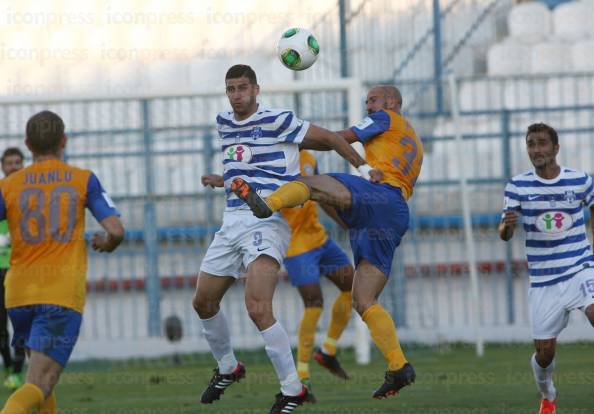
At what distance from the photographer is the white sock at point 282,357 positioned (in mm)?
7910

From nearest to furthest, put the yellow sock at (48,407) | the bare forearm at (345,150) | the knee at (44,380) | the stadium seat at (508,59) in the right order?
the knee at (44,380) → the yellow sock at (48,407) → the bare forearm at (345,150) → the stadium seat at (508,59)

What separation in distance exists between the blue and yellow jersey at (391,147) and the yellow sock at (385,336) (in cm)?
91

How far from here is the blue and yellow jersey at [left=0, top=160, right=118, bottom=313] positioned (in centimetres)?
642

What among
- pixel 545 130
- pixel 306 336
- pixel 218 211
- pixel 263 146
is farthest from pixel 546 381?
pixel 218 211

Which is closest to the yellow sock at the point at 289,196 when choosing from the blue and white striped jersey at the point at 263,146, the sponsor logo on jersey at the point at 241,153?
the blue and white striped jersey at the point at 263,146

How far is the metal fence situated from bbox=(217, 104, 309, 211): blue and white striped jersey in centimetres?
512

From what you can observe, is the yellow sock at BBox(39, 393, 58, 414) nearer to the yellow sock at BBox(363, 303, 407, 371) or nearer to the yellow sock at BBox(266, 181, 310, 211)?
the yellow sock at BBox(266, 181, 310, 211)

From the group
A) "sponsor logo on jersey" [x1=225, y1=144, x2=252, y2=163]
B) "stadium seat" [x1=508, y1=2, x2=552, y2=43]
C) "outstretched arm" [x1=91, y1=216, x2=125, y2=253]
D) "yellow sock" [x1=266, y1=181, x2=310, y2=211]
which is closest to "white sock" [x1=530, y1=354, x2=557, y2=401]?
"yellow sock" [x1=266, y1=181, x2=310, y2=211]

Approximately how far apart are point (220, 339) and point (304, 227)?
2717 millimetres

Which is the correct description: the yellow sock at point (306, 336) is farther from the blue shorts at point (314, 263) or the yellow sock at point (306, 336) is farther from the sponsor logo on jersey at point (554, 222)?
the sponsor logo on jersey at point (554, 222)

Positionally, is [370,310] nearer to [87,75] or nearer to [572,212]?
[572,212]

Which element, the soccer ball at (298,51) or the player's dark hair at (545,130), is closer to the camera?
the player's dark hair at (545,130)

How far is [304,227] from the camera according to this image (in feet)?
36.3

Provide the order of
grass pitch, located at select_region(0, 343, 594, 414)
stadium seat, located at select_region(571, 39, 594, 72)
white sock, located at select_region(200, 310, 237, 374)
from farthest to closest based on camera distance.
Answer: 1. stadium seat, located at select_region(571, 39, 594, 72)
2. grass pitch, located at select_region(0, 343, 594, 414)
3. white sock, located at select_region(200, 310, 237, 374)
